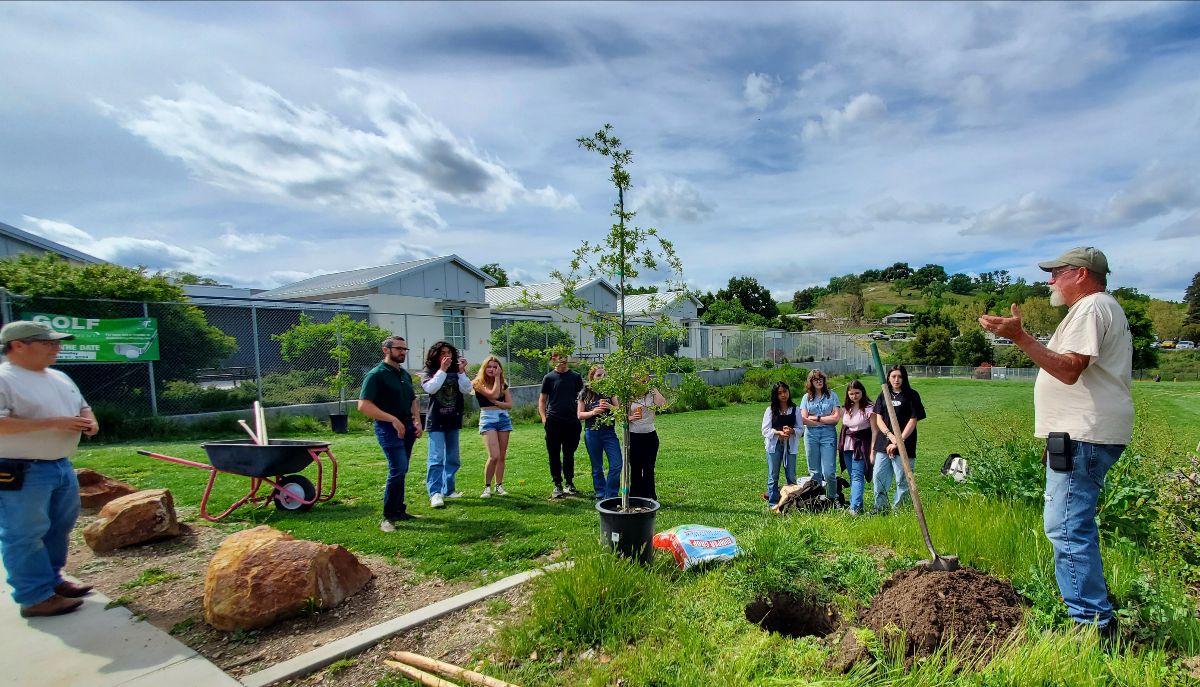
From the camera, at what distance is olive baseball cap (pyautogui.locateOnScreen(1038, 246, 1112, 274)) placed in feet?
9.66

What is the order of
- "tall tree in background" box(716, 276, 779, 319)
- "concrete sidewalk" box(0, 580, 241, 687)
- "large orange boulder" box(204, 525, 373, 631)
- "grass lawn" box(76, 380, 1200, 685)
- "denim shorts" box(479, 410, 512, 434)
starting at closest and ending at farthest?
1. "grass lawn" box(76, 380, 1200, 685)
2. "concrete sidewalk" box(0, 580, 241, 687)
3. "large orange boulder" box(204, 525, 373, 631)
4. "denim shorts" box(479, 410, 512, 434)
5. "tall tree in background" box(716, 276, 779, 319)

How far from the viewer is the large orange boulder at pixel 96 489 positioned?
19.0 feet

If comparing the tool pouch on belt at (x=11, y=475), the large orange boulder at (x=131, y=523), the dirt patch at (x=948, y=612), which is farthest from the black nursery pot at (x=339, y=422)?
the dirt patch at (x=948, y=612)

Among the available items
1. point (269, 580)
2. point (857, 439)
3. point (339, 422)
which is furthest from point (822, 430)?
point (339, 422)

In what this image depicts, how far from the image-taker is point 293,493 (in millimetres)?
6016

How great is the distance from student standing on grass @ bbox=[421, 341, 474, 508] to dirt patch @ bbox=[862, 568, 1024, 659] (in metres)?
4.75

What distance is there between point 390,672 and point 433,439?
3.63 m

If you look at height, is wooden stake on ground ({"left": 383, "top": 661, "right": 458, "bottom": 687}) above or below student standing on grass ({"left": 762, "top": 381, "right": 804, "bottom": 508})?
below

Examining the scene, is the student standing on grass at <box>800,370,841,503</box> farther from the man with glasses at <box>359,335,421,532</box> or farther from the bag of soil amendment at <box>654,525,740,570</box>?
the man with glasses at <box>359,335,421,532</box>

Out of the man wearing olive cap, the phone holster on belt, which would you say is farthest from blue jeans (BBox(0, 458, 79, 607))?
the phone holster on belt

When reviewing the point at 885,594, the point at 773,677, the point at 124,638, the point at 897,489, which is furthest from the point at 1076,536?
the point at 124,638

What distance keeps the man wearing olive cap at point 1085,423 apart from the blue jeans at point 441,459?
17.8 feet

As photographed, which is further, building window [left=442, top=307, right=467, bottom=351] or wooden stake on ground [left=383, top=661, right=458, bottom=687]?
building window [left=442, top=307, right=467, bottom=351]

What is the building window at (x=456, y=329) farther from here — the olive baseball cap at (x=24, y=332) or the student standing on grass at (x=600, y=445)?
Answer: the olive baseball cap at (x=24, y=332)
